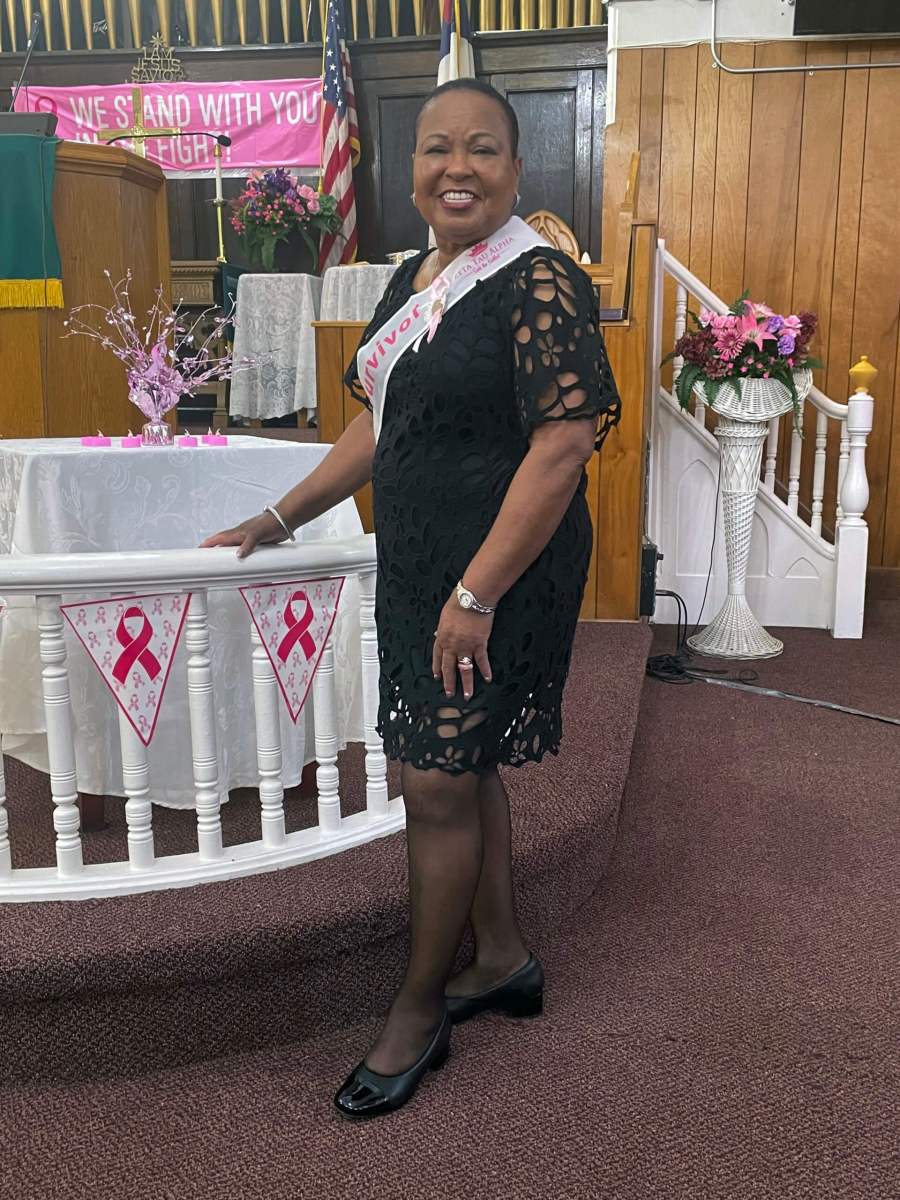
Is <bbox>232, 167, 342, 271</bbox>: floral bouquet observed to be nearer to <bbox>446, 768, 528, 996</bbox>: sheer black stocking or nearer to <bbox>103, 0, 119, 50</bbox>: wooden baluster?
<bbox>103, 0, 119, 50</bbox>: wooden baluster

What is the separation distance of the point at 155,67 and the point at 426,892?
740cm

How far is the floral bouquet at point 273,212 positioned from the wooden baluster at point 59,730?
206 inches

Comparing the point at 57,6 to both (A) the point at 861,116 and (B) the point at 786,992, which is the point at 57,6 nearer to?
(A) the point at 861,116

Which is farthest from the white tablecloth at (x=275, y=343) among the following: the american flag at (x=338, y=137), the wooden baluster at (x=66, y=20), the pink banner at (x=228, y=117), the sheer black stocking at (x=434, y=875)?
the sheer black stocking at (x=434, y=875)

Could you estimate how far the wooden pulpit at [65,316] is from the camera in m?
3.66

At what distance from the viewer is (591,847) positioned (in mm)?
2104

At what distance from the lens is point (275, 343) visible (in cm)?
564

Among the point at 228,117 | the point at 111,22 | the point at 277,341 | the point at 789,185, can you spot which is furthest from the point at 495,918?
the point at 111,22

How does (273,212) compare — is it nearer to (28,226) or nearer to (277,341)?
(277,341)

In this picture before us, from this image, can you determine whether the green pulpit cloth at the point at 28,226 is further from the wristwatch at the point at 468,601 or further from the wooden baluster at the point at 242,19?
the wooden baluster at the point at 242,19

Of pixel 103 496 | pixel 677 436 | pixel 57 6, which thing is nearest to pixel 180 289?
pixel 57 6

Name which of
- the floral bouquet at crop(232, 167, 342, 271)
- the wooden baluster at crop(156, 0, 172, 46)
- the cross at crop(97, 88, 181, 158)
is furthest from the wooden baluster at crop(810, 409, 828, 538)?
the wooden baluster at crop(156, 0, 172, 46)

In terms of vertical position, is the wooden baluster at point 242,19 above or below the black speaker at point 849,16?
above

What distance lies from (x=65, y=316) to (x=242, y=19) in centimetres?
473
